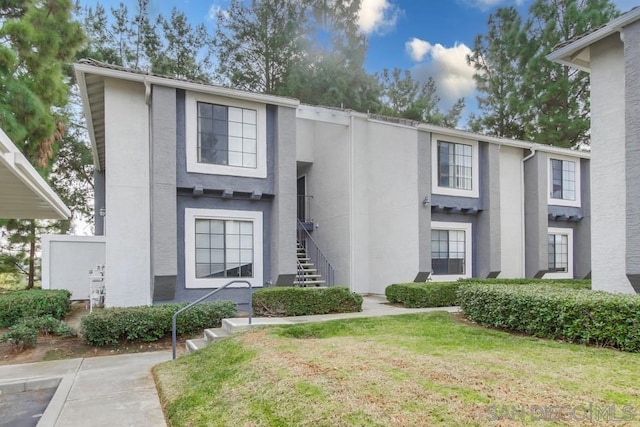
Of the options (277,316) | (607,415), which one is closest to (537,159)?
(277,316)

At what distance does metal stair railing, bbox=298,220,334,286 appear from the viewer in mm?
14000

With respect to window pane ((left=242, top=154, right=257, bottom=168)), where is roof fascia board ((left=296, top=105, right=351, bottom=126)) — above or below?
above

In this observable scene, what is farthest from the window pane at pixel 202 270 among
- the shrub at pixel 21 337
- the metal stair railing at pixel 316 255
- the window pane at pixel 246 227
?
→ the metal stair railing at pixel 316 255

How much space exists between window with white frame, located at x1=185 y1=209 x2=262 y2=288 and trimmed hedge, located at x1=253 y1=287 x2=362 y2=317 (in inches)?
62.2

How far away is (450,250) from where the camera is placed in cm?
1407

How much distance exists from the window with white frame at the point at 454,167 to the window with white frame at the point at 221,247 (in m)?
6.27

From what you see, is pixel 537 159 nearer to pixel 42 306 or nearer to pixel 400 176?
pixel 400 176

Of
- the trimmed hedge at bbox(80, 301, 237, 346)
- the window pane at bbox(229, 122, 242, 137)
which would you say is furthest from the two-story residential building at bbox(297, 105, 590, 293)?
the trimmed hedge at bbox(80, 301, 237, 346)

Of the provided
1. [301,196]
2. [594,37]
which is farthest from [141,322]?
[594,37]

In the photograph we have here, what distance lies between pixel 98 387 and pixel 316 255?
945 cm

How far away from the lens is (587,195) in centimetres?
1652

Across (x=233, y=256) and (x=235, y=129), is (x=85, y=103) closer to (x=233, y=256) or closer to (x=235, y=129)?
(x=235, y=129)

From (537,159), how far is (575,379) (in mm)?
13002

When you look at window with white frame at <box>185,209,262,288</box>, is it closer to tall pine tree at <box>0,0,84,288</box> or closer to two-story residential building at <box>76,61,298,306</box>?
two-story residential building at <box>76,61,298,306</box>
